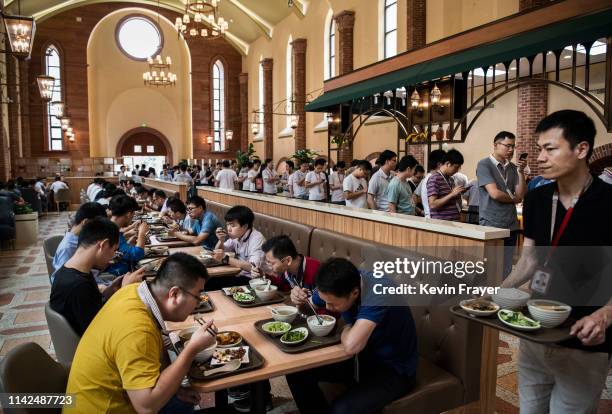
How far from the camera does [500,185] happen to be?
4.60 metres

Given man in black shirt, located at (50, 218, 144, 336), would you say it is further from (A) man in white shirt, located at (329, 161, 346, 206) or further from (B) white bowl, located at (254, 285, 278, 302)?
(A) man in white shirt, located at (329, 161, 346, 206)

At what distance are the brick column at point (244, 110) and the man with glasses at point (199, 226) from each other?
18.9m

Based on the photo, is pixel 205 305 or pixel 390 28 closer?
pixel 205 305

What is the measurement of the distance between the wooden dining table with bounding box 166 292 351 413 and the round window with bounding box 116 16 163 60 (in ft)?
76.8

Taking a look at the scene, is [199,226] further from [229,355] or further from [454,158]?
[229,355]

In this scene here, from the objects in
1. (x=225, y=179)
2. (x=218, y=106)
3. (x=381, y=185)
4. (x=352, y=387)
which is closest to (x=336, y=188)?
(x=381, y=185)

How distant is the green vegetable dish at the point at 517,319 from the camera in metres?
1.86

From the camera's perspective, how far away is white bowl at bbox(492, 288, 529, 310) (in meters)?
2.04

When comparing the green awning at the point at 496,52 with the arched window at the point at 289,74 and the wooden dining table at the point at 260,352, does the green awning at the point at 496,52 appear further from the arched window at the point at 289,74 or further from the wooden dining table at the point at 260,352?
the arched window at the point at 289,74

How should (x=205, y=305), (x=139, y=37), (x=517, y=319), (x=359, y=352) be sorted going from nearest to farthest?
(x=517, y=319), (x=359, y=352), (x=205, y=305), (x=139, y=37)

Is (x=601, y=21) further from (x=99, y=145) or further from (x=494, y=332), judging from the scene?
(x=99, y=145)

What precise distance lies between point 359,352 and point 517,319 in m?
0.90

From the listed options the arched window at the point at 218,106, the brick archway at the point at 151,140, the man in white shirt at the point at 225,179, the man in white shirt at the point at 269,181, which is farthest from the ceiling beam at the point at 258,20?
the man in white shirt at the point at 225,179

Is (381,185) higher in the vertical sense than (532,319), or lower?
higher
